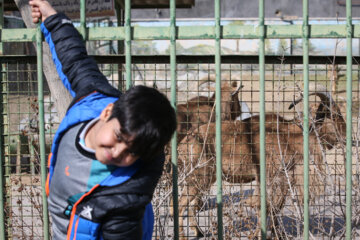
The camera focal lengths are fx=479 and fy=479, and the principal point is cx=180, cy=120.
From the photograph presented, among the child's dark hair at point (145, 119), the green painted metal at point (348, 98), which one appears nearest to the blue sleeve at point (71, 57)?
the child's dark hair at point (145, 119)

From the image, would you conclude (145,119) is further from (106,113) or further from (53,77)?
(53,77)

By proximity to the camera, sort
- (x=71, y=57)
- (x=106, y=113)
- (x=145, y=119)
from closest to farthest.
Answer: (x=145, y=119) → (x=106, y=113) → (x=71, y=57)

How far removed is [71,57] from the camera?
2.38m

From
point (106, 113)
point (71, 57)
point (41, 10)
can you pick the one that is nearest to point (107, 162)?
point (106, 113)

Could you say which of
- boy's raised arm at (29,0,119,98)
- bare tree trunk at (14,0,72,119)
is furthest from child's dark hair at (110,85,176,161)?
bare tree trunk at (14,0,72,119)

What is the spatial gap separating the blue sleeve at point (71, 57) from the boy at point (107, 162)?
0.10ft

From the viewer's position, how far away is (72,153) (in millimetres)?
2127

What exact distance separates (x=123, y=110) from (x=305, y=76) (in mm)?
1165

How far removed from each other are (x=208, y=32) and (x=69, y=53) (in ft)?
2.44

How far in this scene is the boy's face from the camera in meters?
1.91

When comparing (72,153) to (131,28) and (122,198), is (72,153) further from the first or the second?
(131,28)

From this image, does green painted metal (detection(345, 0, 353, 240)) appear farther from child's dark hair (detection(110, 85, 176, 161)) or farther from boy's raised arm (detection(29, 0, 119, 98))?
boy's raised arm (detection(29, 0, 119, 98))

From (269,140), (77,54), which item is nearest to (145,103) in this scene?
(77,54)

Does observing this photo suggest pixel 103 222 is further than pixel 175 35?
No
